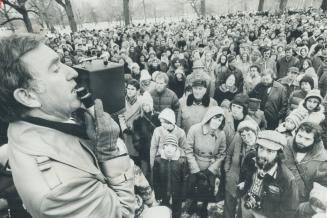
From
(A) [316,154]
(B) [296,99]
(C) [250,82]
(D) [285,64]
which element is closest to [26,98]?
(A) [316,154]

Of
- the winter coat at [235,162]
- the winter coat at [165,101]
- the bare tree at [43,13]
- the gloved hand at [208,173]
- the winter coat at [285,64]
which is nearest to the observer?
the winter coat at [235,162]

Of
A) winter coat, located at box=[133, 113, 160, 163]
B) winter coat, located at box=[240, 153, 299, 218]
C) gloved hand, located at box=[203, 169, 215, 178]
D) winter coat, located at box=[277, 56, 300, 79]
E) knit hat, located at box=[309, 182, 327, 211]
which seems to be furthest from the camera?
winter coat, located at box=[277, 56, 300, 79]

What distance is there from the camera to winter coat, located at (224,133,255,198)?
3.66 m

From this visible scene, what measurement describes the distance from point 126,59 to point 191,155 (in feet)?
20.1

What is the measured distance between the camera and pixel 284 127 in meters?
4.20

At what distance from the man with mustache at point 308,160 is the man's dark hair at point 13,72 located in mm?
3075

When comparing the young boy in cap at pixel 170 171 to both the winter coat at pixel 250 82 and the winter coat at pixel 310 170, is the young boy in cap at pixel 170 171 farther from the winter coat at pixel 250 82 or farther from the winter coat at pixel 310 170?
the winter coat at pixel 250 82

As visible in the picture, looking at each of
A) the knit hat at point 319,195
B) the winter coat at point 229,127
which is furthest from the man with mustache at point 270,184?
the winter coat at point 229,127

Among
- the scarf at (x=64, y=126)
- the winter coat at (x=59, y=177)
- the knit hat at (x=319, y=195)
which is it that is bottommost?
the knit hat at (x=319, y=195)

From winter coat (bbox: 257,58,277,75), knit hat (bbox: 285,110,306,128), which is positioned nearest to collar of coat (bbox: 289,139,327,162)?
knit hat (bbox: 285,110,306,128)

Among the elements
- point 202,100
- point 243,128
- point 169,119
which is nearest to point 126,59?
point 202,100

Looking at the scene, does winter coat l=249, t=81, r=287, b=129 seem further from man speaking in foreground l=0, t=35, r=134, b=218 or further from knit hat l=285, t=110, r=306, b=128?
man speaking in foreground l=0, t=35, r=134, b=218

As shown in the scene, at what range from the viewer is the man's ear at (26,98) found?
4.03 feet

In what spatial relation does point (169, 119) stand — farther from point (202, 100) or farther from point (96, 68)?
point (96, 68)
